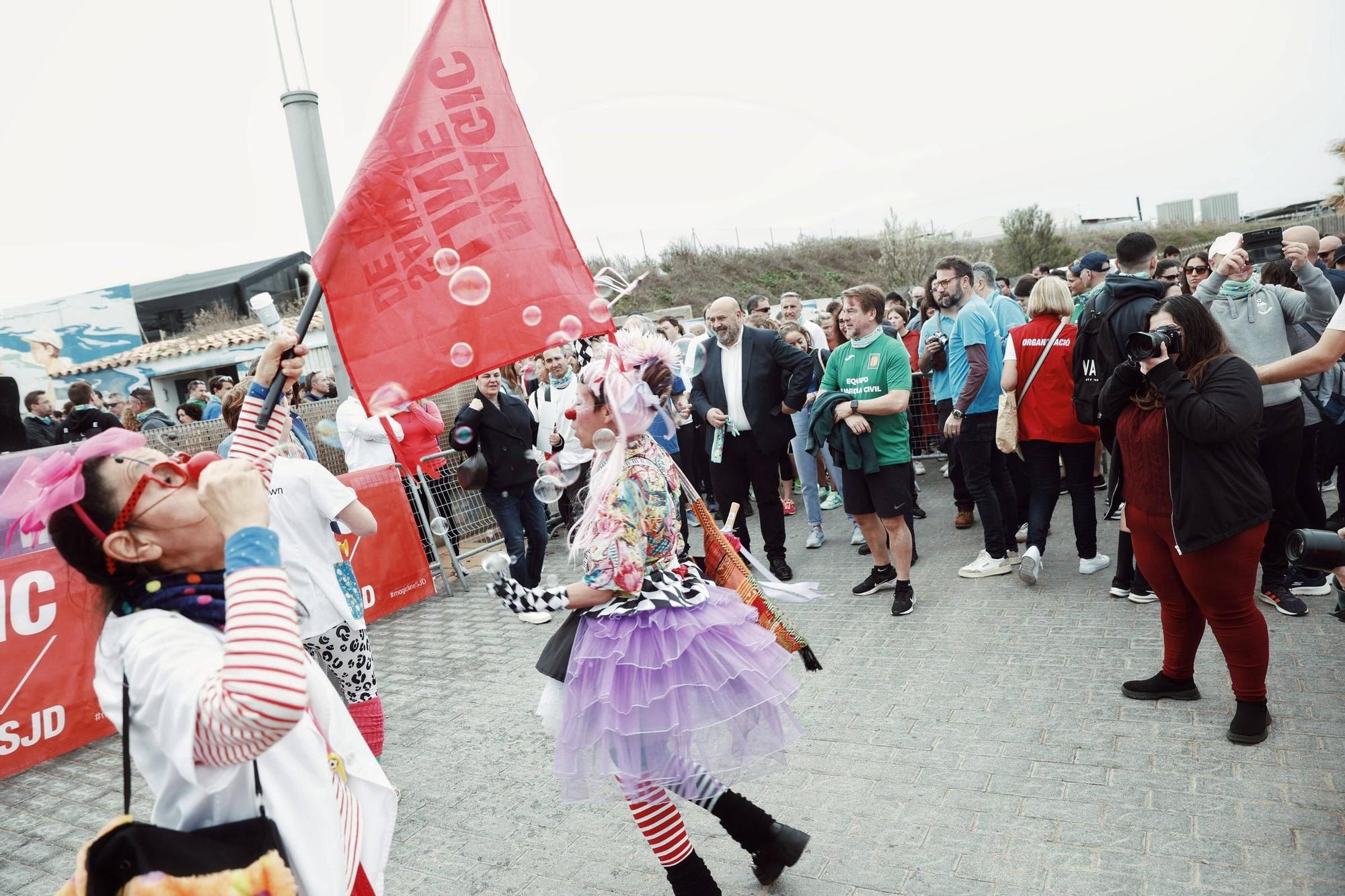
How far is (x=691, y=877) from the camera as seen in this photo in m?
2.98

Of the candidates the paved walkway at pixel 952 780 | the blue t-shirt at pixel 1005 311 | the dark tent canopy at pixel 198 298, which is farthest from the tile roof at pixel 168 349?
the paved walkway at pixel 952 780

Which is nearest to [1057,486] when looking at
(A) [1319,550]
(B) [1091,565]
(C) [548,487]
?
(B) [1091,565]

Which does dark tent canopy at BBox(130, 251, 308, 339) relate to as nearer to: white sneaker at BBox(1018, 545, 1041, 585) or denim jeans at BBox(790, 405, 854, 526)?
denim jeans at BBox(790, 405, 854, 526)

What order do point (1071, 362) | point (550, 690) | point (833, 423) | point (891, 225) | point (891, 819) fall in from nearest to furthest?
point (550, 690) < point (891, 819) < point (1071, 362) < point (833, 423) < point (891, 225)

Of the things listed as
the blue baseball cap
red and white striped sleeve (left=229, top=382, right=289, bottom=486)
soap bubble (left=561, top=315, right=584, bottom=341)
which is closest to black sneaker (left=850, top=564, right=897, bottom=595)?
the blue baseball cap

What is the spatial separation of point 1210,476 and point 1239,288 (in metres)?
2.16

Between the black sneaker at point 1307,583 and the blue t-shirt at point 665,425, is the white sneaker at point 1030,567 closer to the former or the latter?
the black sneaker at point 1307,583

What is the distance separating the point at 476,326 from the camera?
3123mm

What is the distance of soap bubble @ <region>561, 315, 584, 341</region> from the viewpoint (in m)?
3.21

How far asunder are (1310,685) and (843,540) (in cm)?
444

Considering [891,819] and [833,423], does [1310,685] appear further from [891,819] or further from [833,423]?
[833,423]

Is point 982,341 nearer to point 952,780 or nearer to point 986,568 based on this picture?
point 986,568

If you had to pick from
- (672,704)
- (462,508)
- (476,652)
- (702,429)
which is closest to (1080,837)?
(672,704)

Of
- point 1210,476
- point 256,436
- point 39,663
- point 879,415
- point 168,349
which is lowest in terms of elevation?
point 39,663
